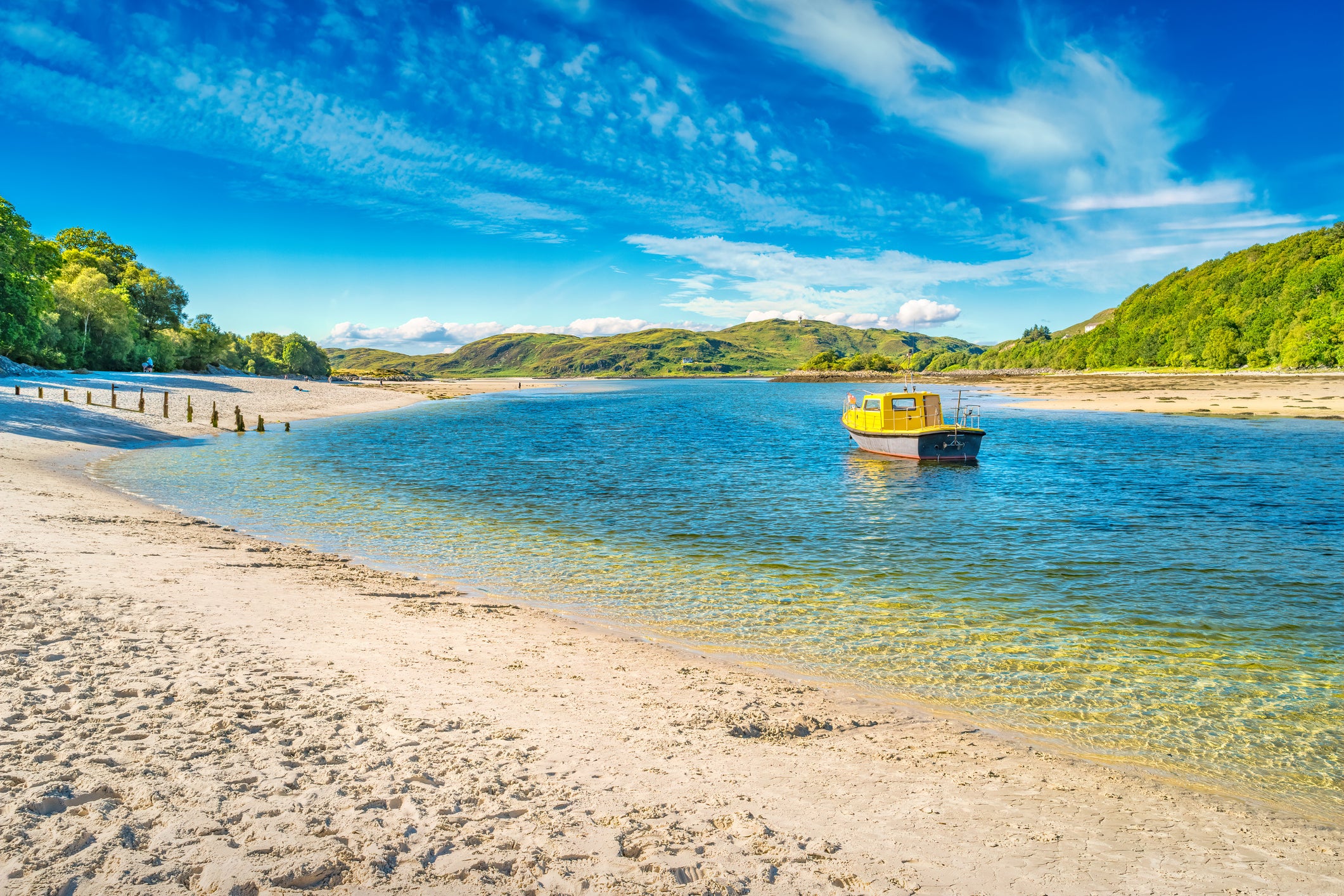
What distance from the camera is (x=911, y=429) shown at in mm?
40125

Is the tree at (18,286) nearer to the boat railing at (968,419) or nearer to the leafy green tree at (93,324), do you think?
the leafy green tree at (93,324)

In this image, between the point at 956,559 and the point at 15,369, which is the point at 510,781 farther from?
the point at 15,369

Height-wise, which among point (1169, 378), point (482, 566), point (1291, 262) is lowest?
point (482, 566)

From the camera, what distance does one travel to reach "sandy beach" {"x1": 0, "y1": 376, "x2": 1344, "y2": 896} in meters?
5.02

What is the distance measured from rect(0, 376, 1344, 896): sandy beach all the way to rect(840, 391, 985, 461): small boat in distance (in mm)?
30240

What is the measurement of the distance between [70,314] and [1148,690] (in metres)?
106

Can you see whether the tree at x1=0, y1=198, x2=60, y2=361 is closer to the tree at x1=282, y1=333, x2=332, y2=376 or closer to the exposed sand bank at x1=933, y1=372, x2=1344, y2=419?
the exposed sand bank at x1=933, y1=372, x2=1344, y2=419

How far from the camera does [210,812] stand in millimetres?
5352

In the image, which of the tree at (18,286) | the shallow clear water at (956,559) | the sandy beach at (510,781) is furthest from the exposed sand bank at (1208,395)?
the tree at (18,286)

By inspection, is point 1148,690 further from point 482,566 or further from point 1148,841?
point 482,566

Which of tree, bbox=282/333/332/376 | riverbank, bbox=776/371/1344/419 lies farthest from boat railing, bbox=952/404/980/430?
tree, bbox=282/333/332/376

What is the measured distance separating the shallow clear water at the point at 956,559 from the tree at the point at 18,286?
72.2ft

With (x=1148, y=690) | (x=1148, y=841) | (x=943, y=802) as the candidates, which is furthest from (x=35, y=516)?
(x=1148, y=690)

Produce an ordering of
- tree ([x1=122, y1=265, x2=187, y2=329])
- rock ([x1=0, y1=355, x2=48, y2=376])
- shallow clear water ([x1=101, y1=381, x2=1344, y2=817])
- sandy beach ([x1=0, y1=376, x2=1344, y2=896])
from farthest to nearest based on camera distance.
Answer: tree ([x1=122, y1=265, x2=187, y2=329])
rock ([x1=0, y1=355, x2=48, y2=376])
shallow clear water ([x1=101, y1=381, x2=1344, y2=817])
sandy beach ([x1=0, y1=376, x2=1344, y2=896])
